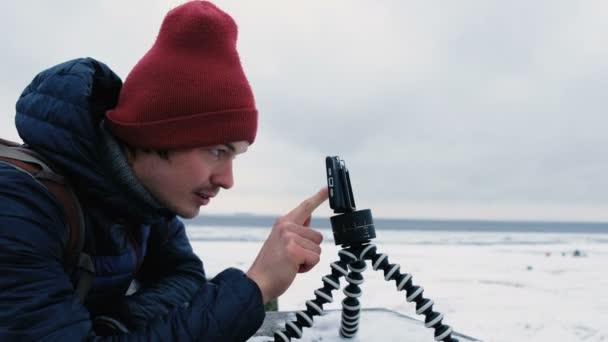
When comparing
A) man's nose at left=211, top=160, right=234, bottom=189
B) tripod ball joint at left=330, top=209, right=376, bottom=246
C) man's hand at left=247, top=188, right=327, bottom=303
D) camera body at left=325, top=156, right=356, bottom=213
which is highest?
camera body at left=325, top=156, right=356, bottom=213

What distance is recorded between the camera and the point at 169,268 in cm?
207

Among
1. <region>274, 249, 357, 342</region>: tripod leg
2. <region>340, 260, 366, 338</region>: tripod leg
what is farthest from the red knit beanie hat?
<region>340, 260, 366, 338</region>: tripod leg

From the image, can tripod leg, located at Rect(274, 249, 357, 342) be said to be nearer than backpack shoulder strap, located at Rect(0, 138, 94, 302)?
No

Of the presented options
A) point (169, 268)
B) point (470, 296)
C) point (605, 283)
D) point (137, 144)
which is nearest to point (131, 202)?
point (137, 144)

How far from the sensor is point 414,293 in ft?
5.27

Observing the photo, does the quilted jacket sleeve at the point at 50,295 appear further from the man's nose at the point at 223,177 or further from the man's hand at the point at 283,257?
the man's nose at the point at 223,177

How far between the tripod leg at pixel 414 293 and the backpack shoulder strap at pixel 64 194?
0.86 meters

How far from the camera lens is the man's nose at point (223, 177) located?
4.67 feet

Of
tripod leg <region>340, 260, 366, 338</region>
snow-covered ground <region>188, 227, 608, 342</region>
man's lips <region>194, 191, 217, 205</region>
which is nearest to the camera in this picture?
man's lips <region>194, 191, 217, 205</region>

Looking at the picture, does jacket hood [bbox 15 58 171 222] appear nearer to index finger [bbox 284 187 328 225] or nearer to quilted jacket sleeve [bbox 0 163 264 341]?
quilted jacket sleeve [bbox 0 163 264 341]

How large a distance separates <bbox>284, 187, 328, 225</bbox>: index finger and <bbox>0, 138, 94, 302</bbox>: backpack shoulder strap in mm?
572

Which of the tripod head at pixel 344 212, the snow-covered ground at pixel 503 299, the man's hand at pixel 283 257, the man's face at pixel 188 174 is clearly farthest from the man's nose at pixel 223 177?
the snow-covered ground at pixel 503 299

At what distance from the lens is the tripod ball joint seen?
1.54m

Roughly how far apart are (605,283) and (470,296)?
12.0 ft
